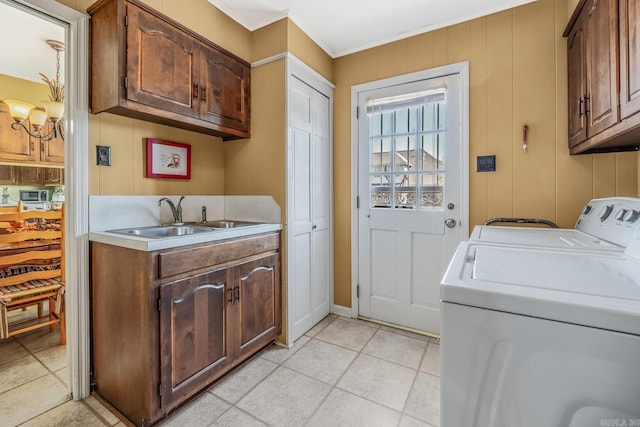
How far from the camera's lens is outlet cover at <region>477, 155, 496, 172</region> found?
213 centimetres

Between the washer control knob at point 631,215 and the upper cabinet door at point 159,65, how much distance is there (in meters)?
2.34

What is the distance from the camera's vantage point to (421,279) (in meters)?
2.42

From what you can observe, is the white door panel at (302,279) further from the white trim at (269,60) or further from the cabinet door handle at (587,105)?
the cabinet door handle at (587,105)

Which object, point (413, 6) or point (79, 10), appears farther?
point (413, 6)

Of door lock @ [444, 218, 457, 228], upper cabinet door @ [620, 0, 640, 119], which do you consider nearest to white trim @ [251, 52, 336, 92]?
door lock @ [444, 218, 457, 228]

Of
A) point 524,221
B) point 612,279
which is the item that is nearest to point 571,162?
point 524,221

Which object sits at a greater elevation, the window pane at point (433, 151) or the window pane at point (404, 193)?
the window pane at point (433, 151)

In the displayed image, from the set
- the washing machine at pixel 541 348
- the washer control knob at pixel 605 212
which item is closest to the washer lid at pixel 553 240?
the washer control knob at pixel 605 212

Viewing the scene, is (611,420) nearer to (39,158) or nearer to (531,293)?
(531,293)

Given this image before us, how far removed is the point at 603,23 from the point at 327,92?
6.05 feet

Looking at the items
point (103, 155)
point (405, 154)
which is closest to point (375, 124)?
point (405, 154)

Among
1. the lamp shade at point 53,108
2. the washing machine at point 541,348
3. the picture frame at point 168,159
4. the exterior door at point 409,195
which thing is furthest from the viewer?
the lamp shade at point 53,108

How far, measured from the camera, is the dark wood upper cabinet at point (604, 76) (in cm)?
114

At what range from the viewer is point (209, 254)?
162 centimetres
